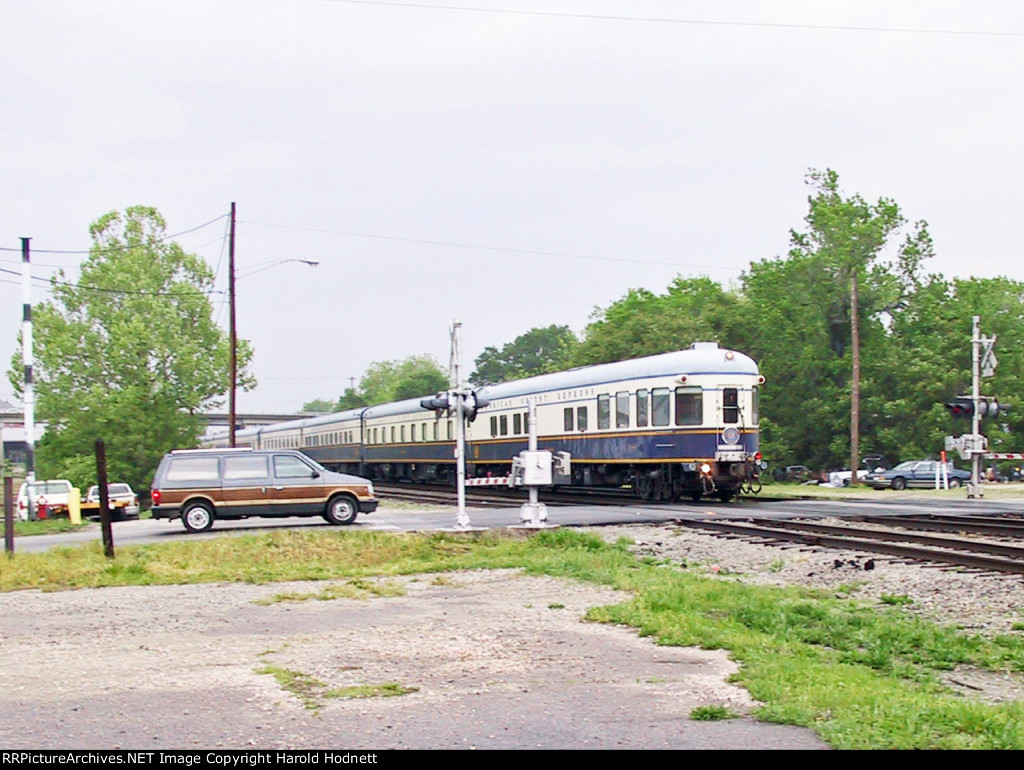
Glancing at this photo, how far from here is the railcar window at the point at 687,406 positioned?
2875 centimetres

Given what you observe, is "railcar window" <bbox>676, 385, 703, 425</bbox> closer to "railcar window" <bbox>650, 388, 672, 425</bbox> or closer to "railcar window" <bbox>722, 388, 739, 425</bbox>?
"railcar window" <bbox>650, 388, 672, 425</bbox>

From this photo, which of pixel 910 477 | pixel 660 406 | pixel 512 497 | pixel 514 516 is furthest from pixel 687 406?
pixel 910 477

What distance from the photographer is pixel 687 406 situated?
28.8 meters

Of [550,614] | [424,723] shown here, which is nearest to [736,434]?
[550,614]

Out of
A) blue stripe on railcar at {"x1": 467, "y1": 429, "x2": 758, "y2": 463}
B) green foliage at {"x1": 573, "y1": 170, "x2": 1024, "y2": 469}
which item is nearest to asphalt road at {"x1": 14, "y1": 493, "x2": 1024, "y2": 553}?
blue stripe on railcar at {"x1": 467, "y1": 429, "x2": 758, "y2": 463}

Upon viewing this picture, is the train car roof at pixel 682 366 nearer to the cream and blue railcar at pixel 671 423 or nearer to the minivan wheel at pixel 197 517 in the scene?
the cream and blue railcar at pixel 671 423

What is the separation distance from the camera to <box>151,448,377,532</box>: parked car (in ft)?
72.0

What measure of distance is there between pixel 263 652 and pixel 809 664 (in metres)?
3.88

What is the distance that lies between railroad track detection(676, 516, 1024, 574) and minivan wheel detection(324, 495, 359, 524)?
19.9ft

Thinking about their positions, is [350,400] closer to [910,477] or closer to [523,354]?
[523,354]

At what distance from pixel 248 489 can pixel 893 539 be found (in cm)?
1131

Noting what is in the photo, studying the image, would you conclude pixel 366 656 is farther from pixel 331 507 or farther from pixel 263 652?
pixel 331 507

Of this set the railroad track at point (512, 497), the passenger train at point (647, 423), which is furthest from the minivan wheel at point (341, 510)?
the railroad track at point (512, 497)
